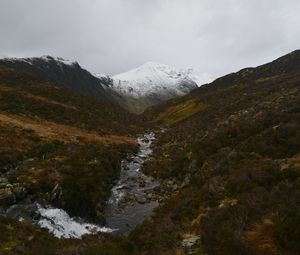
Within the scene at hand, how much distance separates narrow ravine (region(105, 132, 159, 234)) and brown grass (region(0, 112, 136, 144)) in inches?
495

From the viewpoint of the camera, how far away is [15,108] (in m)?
65.4

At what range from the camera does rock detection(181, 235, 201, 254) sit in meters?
14.3

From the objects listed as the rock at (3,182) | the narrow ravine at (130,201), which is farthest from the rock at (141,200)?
the rock at (3,182)

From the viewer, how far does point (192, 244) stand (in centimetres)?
1480

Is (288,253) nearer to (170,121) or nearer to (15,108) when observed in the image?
(15,108)

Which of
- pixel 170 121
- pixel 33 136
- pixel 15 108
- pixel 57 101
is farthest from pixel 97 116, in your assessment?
pixel 33 136

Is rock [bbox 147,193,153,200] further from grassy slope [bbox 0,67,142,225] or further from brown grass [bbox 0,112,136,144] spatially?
brown grass [bbox 0,112,136,144]

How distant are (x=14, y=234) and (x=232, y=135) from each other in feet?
69.6

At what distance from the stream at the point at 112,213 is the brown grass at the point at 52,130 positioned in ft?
59.7

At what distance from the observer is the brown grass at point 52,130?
49.8m

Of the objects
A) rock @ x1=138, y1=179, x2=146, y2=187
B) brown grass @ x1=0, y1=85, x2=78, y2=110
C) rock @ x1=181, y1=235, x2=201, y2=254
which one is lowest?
rock @ x1=181, y1=235, x2=201, y2=254

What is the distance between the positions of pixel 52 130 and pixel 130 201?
28.2 meters

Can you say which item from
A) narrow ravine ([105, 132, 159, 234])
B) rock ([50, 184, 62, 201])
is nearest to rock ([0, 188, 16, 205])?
rock ([50, 184, 62, 201])

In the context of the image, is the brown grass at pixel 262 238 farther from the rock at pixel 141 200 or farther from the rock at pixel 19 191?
the rock at pixel 19 191
